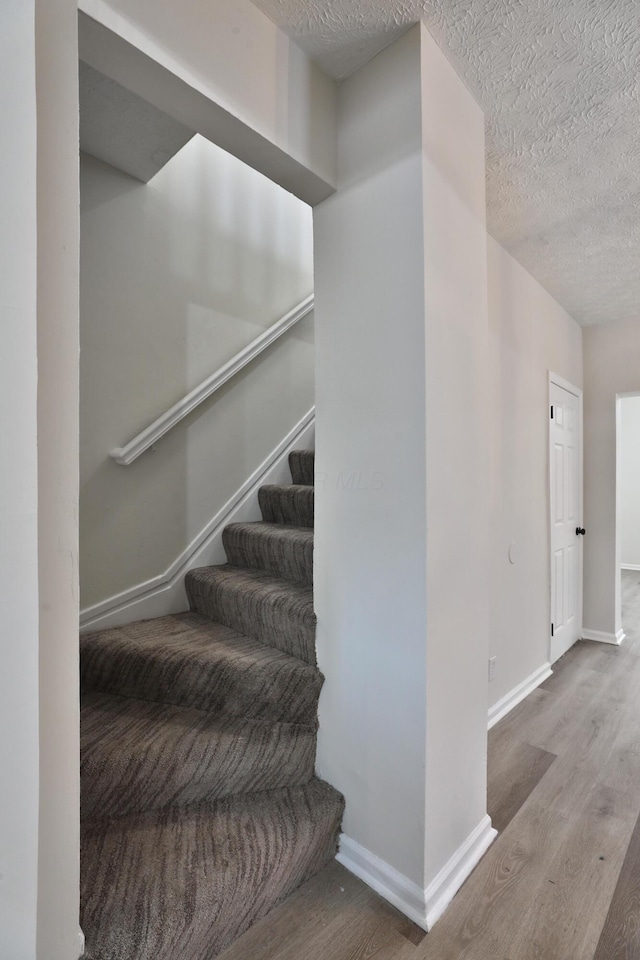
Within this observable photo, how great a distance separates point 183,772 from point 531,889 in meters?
1.08

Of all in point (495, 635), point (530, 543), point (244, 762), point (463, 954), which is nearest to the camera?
point (463, 954)

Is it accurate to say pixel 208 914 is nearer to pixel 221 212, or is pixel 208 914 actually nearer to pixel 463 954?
pixel 463 954

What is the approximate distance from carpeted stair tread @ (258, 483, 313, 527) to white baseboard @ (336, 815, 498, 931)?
1.24 m

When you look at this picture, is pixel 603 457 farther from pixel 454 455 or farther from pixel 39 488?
pixel 39 488

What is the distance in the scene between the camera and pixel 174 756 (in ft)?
4.20

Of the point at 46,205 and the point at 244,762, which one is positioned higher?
the point at 46,205

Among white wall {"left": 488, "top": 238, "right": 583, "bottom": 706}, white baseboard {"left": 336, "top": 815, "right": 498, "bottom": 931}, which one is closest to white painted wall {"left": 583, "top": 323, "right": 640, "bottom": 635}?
white wall {"left": 488, "top": 238, "right": 583, "bottom": 706}

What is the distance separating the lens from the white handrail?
1879 mm

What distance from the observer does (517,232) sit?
2.33m

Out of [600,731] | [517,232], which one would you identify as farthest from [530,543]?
[517,232]

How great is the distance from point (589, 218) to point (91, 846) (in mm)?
3053

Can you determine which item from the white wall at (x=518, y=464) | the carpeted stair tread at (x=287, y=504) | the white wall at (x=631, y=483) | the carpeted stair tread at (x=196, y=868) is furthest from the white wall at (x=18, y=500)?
the white wall at (x=631, y=483)

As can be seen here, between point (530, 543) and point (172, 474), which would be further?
point (530, 543)

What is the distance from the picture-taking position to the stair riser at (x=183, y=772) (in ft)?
3.99
